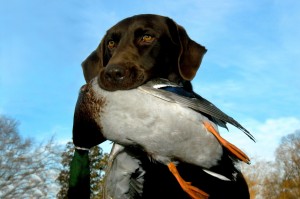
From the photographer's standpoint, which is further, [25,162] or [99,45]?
[25,162]

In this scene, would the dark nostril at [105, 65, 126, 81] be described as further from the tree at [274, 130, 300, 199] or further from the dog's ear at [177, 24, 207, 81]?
the tree at [274, 130, 300, 199]

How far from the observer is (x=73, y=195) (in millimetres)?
3496

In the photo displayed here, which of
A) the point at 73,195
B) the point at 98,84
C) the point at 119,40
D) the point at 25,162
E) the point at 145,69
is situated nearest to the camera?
the point at 98,84

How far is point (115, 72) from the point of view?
351cm

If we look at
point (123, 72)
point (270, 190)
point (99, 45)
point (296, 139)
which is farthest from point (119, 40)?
point (296, 139)

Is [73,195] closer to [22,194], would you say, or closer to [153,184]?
[153,184]

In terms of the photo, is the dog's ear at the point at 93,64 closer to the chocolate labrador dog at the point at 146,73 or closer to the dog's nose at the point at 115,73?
the chocolate labrador dog at the point at 146,73

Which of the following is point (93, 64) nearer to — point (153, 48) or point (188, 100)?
point (153, 48)

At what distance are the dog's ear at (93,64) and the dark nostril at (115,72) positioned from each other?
124cm

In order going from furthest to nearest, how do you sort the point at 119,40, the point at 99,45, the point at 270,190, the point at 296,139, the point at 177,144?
the point at 296,139, the point at 270,190, the point at 99,45, the point at 119,40, the point at 177,144

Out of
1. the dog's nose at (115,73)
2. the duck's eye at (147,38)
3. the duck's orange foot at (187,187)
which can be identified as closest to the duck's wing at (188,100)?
the dog's nose at (115,73)

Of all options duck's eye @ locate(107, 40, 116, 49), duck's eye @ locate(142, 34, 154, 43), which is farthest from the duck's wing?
duck's eye @ locate(107, 40, 116, 49)

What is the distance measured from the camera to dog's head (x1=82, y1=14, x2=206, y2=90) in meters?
3.96

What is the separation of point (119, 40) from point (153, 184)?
1473 mm
